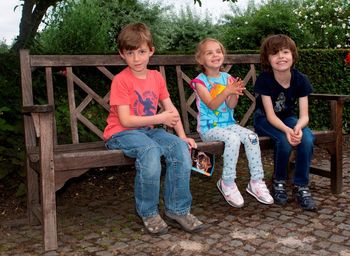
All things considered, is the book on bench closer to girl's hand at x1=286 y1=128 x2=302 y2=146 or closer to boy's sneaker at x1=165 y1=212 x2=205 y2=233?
boy's sneaker at x1=165 y1=212 x2=205 y2=233

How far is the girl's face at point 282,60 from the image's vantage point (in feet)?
12.3

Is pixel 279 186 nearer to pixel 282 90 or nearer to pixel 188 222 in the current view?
pixel 282 90

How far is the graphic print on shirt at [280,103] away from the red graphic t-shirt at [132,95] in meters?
0.98

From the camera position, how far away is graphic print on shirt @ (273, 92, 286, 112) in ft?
12.7

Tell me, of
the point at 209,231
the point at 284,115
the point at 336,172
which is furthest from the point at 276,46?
the point at 209,231

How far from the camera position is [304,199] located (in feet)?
12.2

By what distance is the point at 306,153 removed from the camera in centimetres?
372

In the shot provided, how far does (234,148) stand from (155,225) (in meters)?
0.78

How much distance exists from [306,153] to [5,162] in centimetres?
227

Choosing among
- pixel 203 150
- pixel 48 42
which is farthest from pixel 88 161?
pixel 48 42

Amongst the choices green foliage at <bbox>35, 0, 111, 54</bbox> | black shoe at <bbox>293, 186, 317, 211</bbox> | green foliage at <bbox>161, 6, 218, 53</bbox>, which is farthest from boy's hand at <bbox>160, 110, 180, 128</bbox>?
green foliage at <bbox>161, 6, 218, 53</bbox>

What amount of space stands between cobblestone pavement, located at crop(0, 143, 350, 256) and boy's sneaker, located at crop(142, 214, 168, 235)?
0.13ft

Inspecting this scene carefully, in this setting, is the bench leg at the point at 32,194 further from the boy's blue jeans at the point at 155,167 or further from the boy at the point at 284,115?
the boy at the point at 284,115

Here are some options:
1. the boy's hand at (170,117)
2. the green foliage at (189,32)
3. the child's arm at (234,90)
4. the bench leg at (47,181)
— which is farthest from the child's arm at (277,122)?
the green foliage at (189,32)
